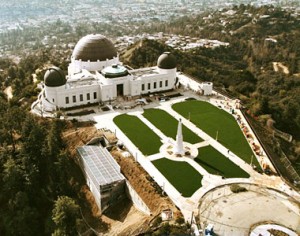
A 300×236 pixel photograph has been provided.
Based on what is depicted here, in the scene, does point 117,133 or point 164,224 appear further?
point 117,133

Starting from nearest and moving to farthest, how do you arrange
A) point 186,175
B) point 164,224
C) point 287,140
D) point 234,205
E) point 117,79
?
point 164,224, point 234,205, point 186,175, point 287,140, point 117,79

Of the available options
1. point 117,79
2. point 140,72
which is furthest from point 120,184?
point 140,72

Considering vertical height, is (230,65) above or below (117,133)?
below

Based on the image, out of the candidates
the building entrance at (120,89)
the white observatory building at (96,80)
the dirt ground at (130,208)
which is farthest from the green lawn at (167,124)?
the dirt ground at (130,208)

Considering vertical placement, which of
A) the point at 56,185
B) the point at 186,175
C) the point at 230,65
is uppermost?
the point at 186,175

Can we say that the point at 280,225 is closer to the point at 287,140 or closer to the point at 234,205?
the point at 234,205

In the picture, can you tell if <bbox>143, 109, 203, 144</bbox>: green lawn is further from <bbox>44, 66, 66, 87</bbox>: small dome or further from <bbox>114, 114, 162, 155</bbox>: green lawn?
<bbox>44, 66, 66, 87</bbox>: small dome

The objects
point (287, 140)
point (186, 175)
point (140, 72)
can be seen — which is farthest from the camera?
point (140, 72)

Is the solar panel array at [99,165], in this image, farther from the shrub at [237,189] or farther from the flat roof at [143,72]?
the flat roof at [143,72]
